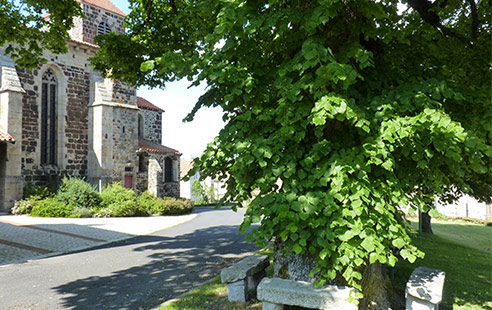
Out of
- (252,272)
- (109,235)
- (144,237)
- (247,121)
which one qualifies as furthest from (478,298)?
(109,235)

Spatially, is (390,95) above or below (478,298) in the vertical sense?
above

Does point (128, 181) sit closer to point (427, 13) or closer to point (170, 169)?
point (170, 169)

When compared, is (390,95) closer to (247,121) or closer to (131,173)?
(247,121)

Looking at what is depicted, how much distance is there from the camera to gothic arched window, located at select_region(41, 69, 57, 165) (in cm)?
1955

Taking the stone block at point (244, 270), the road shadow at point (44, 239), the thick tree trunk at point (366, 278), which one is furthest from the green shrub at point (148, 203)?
the thick tree trunk at point (366, 278)

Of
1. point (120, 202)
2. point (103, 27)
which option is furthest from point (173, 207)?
point (103, 27)

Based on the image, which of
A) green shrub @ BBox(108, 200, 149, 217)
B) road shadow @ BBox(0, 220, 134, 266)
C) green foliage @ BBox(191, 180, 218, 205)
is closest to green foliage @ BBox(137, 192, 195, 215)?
green shrub @ BBox(108, 200, 149, 217)

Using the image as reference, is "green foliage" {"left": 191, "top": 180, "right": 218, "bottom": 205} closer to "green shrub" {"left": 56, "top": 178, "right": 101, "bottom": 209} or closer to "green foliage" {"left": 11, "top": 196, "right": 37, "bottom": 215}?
"green shrub" {"left": 56, "top": 178, "right": 101, "bottom": 209}

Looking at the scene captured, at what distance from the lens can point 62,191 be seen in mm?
18516

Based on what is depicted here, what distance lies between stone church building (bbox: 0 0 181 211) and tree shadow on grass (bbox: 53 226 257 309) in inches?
437

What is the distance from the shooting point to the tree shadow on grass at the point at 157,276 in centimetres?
522

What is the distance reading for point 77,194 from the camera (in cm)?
1777

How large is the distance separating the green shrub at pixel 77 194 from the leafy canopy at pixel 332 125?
15706 mm

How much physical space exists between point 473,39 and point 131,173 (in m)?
20.2
